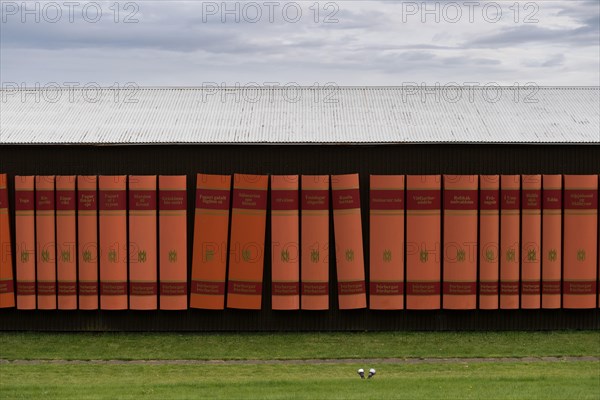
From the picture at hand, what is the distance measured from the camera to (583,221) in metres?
21.2

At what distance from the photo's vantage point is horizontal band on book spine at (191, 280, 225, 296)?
21.1 m

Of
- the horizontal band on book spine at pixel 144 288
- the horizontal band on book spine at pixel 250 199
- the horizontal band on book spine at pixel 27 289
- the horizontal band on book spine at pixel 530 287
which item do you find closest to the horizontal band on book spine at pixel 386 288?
the horizontal band on book spine at pixel 530 287

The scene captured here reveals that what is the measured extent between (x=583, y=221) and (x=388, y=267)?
3.97 meters

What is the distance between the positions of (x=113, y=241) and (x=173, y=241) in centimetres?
118

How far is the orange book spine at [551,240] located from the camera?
832 inches

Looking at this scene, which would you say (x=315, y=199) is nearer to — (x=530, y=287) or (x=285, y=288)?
(x=285, y=288)

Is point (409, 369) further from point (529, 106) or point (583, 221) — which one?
point (529, 106)

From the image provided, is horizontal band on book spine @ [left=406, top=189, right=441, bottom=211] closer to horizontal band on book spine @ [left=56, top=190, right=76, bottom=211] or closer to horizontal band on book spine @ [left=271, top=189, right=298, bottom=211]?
horizontal band on book spine @ [left=271, top=189, right=298, bottom=211]

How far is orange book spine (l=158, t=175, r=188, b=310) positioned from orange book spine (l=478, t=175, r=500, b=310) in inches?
230

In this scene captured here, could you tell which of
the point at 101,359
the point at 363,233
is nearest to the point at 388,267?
the point at 363,233

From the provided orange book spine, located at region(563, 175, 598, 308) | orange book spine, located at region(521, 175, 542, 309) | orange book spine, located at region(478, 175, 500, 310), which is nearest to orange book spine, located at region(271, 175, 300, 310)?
orange book spine, located at region(478, 175, 500, 310)

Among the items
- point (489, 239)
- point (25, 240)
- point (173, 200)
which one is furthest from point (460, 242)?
point (25, 240)

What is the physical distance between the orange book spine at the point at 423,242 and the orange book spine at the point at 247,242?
2.88m

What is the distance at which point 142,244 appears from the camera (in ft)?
69.0
